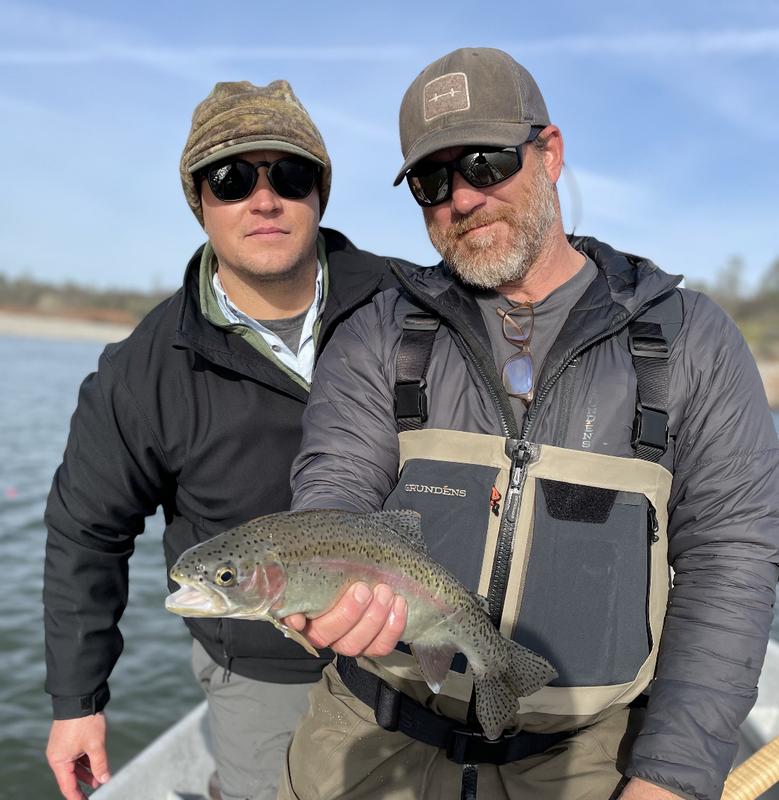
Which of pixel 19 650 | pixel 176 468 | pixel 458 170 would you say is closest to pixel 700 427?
pixel 458 170

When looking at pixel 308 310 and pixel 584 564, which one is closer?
pixel 584 564

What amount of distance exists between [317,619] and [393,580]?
0.95 ft

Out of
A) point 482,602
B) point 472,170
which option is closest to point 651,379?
point 482,602

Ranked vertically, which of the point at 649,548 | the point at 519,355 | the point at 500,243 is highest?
the point at 500,243

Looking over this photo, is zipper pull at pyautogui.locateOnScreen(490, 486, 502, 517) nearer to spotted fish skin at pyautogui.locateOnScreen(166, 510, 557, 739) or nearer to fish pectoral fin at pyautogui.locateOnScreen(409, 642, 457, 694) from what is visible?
spotted fish skin at pyautogui.locateOnScreen(166, 510, 557, 739)

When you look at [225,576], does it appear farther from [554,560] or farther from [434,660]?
[554,560]

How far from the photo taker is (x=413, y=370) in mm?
3150

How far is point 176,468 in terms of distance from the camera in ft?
13.4

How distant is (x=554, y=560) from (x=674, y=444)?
0.69 meters

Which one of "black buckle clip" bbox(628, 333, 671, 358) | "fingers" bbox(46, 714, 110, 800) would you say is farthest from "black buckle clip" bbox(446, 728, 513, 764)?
"fingers" bbox(46, 714, 110, 800)

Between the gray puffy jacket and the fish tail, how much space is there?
19.4 inches

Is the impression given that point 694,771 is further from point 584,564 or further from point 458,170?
point 458,170

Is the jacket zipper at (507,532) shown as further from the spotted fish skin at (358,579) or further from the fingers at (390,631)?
the fingers at (390,631)

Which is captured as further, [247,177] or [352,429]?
[247,177]
